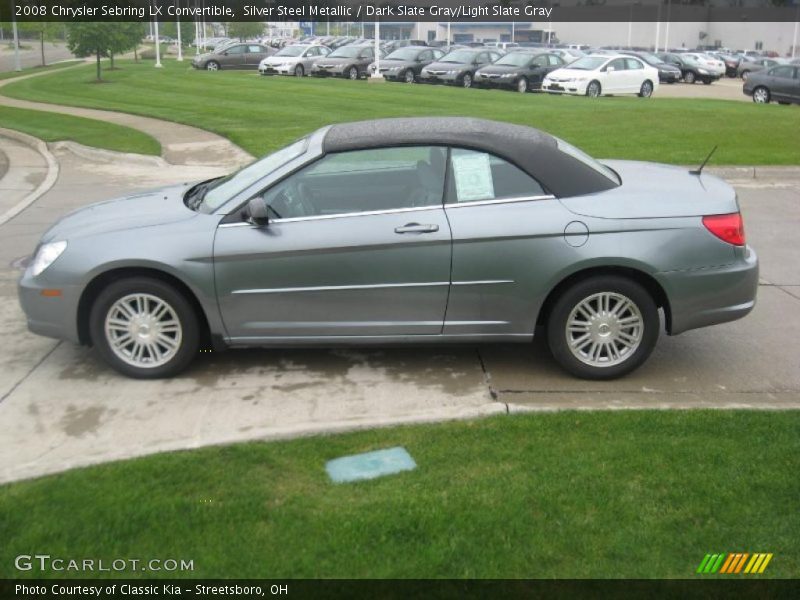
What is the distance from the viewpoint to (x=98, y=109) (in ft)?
77.8

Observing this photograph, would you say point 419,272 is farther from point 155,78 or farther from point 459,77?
point 155,78

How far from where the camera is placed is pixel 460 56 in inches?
1373

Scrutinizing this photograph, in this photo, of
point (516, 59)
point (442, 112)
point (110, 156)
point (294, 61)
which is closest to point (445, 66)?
point (516, 59)

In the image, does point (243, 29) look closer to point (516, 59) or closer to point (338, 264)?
point (516, 59)

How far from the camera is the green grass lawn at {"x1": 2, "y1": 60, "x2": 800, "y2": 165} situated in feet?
50.3

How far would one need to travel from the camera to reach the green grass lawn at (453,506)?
365 centimetres

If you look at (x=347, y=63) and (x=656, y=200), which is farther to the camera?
(x=347, y=63)

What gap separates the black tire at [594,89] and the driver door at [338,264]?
83.5 feet

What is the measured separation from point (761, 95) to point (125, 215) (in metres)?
28.8

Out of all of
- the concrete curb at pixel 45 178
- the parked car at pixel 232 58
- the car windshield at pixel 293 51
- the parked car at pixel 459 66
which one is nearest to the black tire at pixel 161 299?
the concrete curb at pixel 45 178

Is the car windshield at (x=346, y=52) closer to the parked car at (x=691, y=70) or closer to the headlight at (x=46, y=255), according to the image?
the parked car at (x=691, y=70)

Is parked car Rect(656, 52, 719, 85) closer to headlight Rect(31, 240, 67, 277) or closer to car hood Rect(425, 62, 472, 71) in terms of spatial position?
car hood Rect(425, 62, 472, 71)

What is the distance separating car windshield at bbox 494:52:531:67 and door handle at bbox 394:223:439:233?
1111 inches

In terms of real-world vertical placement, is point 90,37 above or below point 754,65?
above
